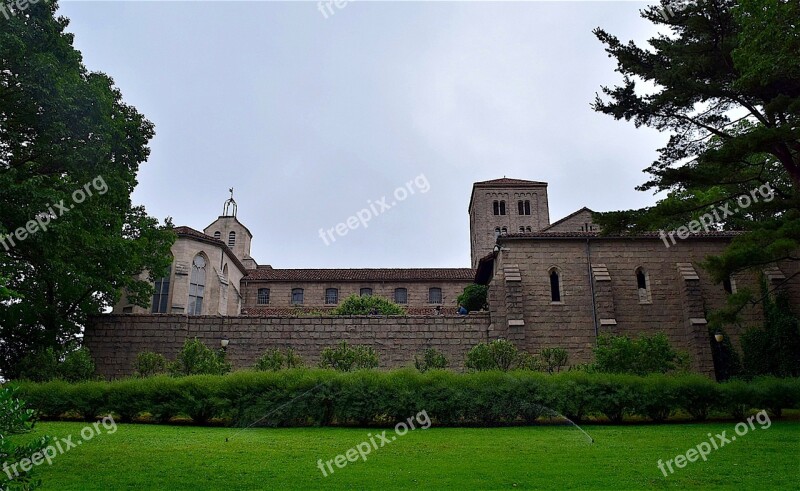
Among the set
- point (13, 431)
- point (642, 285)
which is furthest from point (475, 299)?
point (13, 431)

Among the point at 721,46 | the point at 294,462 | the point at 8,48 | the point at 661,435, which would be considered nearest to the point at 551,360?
the point at 661,435

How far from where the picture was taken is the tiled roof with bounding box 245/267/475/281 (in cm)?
4453

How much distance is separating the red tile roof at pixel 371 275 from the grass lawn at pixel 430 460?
96.8ft

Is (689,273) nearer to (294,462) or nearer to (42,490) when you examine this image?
(294,462)

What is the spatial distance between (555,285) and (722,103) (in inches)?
480

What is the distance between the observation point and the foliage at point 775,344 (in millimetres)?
24875

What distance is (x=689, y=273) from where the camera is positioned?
28.5 metres

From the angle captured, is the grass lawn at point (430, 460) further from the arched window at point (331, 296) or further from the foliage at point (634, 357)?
the arched window at point (331, 296)

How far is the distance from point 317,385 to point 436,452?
18.8 ft

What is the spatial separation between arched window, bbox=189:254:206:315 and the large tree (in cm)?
A: 916

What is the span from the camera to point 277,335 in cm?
2766

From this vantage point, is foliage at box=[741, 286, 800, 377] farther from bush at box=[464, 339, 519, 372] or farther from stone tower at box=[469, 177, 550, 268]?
stone tower at box=[469, 177, 550, 268]

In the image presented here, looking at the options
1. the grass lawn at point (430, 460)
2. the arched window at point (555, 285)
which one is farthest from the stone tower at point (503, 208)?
the grass lawn at point (430, 460)

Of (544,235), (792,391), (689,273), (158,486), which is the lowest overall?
(158,486)
